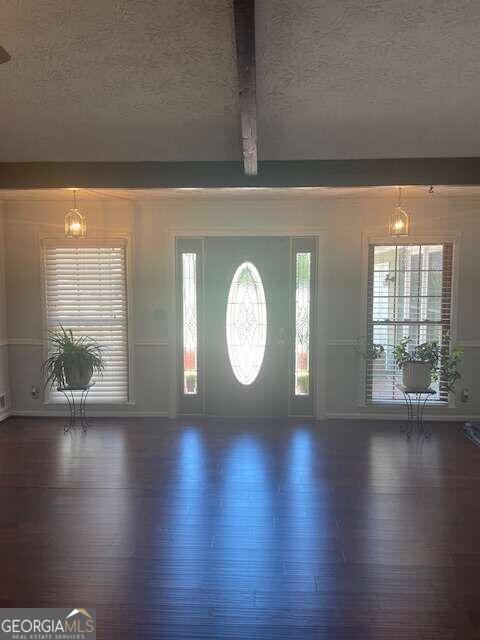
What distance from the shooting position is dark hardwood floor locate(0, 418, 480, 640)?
2.17 m

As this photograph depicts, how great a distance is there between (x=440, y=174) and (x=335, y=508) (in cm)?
269

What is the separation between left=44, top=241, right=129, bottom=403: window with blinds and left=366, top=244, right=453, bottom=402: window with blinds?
2972 millimetres

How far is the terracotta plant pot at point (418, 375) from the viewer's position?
15.2 ft

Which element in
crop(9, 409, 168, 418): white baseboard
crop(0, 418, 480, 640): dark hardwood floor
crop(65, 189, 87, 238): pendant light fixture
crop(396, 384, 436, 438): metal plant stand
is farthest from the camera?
crop(9, 409, 168, 418): white baseboard

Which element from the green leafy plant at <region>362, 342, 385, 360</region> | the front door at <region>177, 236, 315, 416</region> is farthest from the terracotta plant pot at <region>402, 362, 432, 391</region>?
the front door at <region>177, 236, 315, 416</region>

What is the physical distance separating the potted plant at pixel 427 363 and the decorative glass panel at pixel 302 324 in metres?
1.03

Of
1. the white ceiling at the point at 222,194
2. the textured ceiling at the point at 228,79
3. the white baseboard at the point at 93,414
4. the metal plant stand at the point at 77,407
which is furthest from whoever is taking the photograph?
the white baseboard at the point at 93,414

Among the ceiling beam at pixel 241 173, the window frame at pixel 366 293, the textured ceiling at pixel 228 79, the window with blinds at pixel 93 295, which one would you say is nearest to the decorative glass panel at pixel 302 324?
the window frame at pixel 366 293

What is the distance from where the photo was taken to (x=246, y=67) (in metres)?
1.97

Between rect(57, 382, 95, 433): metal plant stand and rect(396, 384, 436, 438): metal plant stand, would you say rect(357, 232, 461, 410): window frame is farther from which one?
rect(57, 382, 95, 433): metal plant stand

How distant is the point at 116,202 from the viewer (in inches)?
198

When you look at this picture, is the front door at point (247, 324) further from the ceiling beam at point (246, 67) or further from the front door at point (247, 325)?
the ceiling beam at point (246, 67)

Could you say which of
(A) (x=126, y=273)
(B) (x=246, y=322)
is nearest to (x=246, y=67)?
(B) (x=246, y=322)

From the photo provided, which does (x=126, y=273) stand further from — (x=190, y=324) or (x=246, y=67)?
(x=246, y=67)
